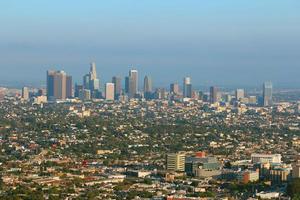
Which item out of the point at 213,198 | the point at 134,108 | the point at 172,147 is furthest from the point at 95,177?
the point at 134,108

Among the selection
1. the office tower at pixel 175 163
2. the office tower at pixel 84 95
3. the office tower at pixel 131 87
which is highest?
the office tower at pixel 131 87

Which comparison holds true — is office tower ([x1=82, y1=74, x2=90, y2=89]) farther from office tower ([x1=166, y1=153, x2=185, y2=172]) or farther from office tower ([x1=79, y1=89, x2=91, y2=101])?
office tower ([x1=166, y1=153, x2=185, y2=172])

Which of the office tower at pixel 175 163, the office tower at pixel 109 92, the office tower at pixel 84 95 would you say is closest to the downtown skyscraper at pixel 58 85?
the office tower at pixel 84 95

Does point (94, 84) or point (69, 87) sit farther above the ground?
point (94, 84)

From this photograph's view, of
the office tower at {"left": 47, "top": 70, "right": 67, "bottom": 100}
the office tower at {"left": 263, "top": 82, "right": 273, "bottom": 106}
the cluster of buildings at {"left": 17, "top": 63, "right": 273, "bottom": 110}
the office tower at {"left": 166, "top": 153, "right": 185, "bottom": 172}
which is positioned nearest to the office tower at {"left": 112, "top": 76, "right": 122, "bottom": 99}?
the cluster of buildings at {"left": 17, "top": 63, "right": 273, "bottom": 110}

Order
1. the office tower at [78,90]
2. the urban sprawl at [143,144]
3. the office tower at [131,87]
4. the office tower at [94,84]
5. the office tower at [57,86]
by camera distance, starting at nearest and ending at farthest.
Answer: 1. the urban sprawl at [143,144]
2. the office tower at [57,86]
3. the office tower at [78,90]
4. the office tower at [131,87]
5. the office tower at [94,84]

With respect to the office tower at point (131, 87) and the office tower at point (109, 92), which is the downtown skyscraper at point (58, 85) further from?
the office tower at point (131, 87)

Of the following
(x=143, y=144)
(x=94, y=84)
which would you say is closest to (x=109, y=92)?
(x=94, y=84)

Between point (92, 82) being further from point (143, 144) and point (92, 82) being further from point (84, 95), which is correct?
point (143, 144)
